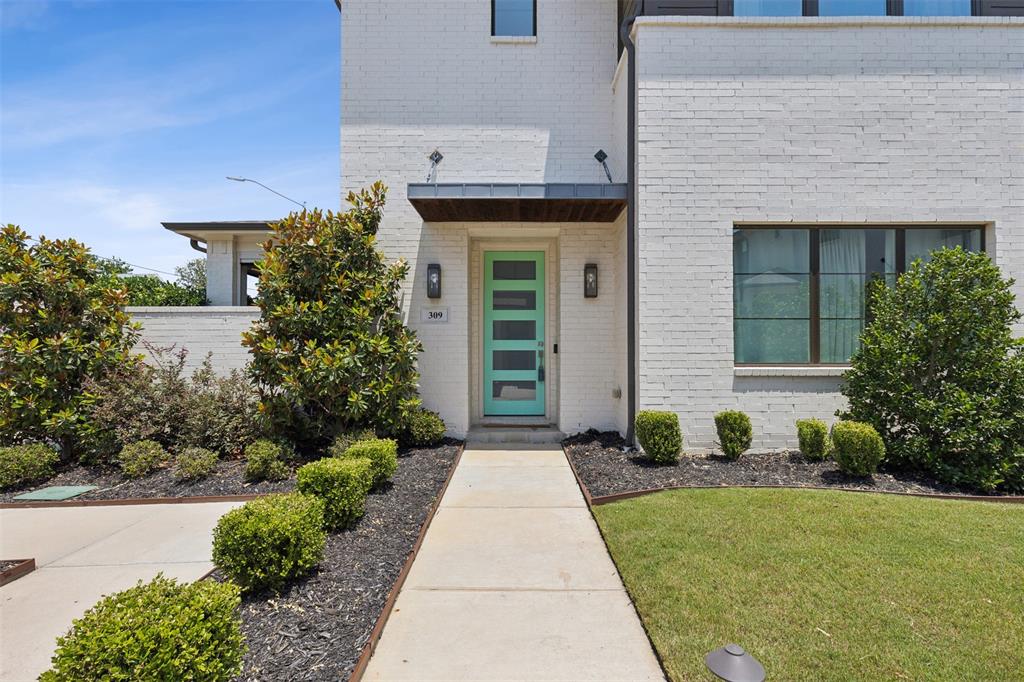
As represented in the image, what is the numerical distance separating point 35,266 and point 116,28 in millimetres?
3459

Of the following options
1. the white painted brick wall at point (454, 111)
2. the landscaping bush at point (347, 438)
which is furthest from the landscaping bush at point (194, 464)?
the white painted brick wall at point (454, 111)

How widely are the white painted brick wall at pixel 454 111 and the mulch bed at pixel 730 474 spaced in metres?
2.48

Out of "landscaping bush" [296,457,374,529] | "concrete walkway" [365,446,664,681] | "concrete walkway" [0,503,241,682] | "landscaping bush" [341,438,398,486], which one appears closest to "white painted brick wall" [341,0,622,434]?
"landscaping bush" [341,438,398,486]

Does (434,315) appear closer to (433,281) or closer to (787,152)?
(433,281)

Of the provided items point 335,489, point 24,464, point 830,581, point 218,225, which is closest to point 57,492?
point 24,464

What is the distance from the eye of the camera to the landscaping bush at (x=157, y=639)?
1798 millimetres

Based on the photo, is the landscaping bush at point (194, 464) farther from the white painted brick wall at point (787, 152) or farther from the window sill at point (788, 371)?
the window sill at point (788, 371)

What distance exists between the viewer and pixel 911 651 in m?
2.46

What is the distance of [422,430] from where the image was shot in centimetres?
687

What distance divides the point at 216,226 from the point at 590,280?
7.82 m

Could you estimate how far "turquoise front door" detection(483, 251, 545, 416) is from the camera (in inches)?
316

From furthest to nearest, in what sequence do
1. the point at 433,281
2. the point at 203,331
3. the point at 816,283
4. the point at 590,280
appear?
the point at 590,280, the point at 433,281, the point at 203,331, the point at 816,283

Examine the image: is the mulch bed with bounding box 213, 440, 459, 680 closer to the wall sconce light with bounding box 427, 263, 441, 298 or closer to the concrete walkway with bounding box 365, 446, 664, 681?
the concrete walkway with bounding box 365, 446, 664, 681

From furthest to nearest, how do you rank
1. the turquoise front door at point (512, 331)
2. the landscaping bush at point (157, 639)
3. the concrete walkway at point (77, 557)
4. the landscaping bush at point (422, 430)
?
the turquoise front door at point (512, 331)
the landscaping bush at point (422, 430)
the concrete walkway at point (77, 557)
the landscaping bush at point (157, 639)
